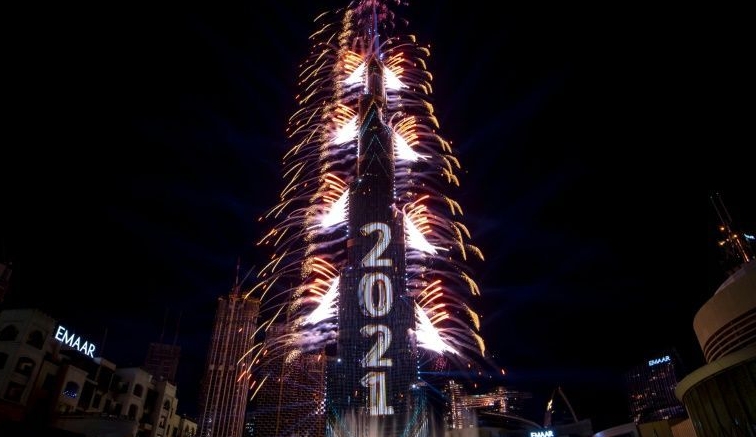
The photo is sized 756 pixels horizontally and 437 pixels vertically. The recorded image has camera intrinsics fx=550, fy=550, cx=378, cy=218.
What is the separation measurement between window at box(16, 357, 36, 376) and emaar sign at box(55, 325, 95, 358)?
679cm

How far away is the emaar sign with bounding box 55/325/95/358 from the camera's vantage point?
68.2 meters

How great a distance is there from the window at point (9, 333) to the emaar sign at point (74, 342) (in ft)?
25.1

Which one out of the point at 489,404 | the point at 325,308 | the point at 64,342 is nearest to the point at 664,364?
the point at 489,404

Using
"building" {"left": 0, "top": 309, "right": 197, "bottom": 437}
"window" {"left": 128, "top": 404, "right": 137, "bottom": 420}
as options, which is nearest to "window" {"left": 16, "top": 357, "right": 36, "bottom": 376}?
"building" {"left": 0, "top": 309, "right": 197, "bottom": 437}

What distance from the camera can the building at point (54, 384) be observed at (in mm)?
57688

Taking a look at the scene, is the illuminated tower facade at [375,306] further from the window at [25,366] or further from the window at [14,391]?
the window at [14,391]

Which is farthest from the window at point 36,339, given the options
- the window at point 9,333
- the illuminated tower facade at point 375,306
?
the illuminated tower facade at point 375,306

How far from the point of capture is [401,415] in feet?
222

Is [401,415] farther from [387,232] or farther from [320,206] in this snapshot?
[320,206]

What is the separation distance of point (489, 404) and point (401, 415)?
96077 millimetres

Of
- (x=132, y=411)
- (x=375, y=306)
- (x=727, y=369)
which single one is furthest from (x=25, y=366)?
(x=727, y=369)

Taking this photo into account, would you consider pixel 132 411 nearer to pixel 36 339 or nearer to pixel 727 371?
pixel 36 339

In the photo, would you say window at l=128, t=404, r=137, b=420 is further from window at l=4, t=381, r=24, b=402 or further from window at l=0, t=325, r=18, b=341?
window at l=0, t=325, r=18, b=341

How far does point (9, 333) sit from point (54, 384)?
27.6 ft
